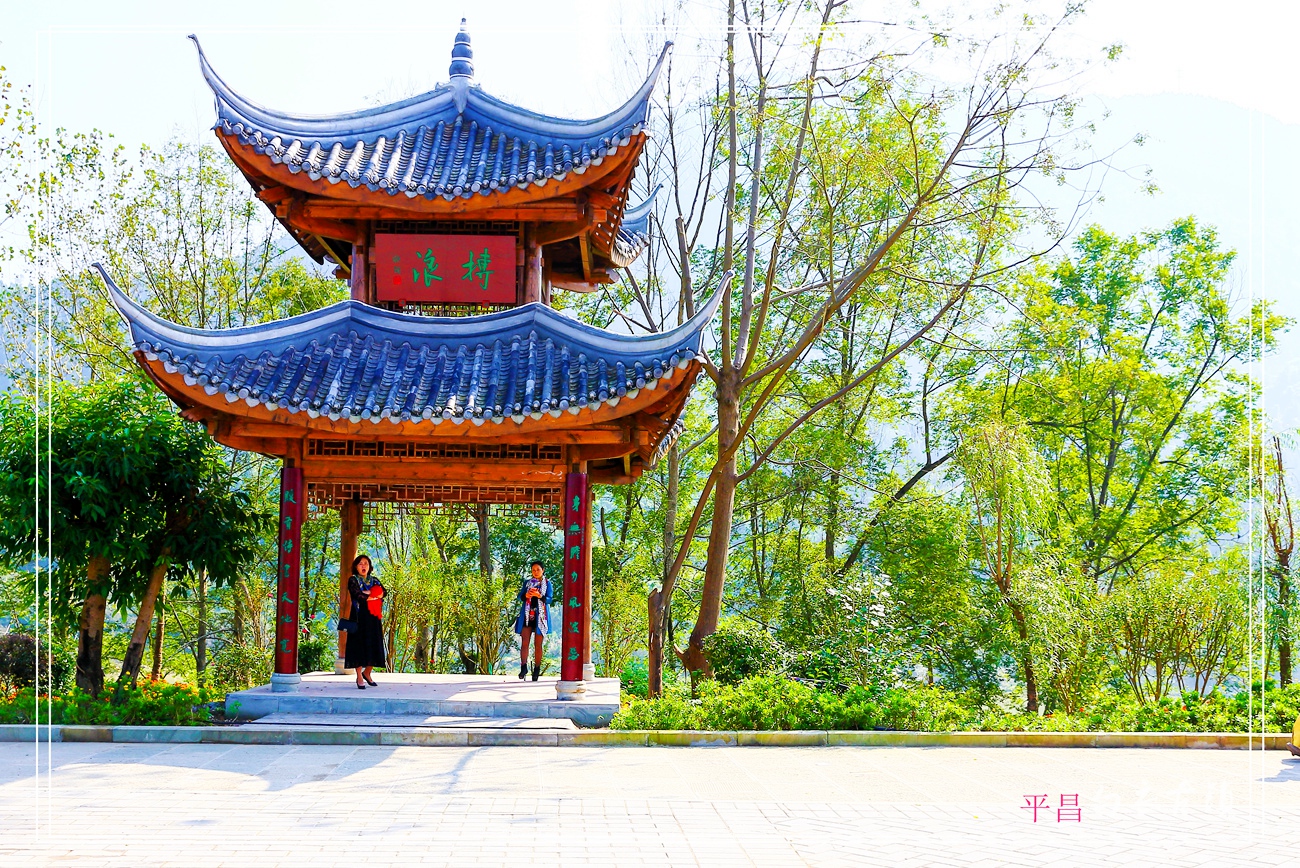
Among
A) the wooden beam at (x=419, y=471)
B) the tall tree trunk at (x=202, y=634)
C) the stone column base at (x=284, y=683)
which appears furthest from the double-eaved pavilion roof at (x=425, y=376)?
the tall tree trunk at (x=202, y=634)

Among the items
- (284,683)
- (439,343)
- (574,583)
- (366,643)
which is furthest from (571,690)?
(439,343)

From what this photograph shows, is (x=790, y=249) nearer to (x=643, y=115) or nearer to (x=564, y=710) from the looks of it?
(x=643, y=115)

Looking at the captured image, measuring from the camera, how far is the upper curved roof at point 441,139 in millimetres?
9531

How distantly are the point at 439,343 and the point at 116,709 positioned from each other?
4031 millimetres

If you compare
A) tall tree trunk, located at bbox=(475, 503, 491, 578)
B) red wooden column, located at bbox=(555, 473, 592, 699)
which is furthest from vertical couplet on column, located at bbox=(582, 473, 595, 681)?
tall tree trunk, located at bbox=(475, 503, 491, 578)

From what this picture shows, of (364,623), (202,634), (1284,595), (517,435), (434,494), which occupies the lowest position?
(202,634)

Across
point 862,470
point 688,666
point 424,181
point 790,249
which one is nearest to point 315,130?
point 424,181

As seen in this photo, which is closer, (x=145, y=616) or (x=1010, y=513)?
(x=145, y=616)

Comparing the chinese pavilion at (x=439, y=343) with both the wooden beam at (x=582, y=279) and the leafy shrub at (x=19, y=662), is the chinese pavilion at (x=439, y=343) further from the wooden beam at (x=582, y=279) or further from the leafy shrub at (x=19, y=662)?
the leafy shrub at (x=19, y=662)

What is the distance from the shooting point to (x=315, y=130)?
1047 cm

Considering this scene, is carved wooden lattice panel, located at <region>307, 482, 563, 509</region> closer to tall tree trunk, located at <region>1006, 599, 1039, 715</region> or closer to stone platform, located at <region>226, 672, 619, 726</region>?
stone platform, located at <region>226, 672, 619, 726</region>

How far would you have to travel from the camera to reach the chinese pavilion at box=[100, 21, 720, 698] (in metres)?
8.59

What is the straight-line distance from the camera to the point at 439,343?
9750mm

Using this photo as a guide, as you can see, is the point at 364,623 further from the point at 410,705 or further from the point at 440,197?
the point at 440,197
